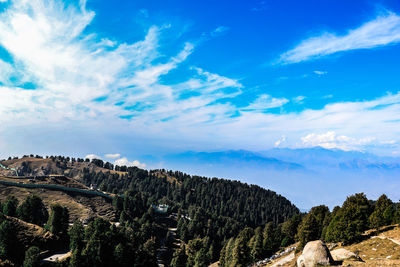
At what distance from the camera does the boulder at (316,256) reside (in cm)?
3638

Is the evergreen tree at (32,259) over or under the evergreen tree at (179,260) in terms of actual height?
over

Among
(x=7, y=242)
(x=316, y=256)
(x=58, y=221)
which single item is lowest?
(x=7, y=242)

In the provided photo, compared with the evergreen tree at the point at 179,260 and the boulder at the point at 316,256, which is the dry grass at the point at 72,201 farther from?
the boulder at the point at 316,256

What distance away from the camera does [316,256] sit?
3675 centimetres

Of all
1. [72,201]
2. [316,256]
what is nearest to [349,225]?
[316,256]

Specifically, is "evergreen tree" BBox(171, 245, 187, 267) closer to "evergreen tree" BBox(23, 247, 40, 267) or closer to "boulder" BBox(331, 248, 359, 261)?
"evergreen tree" BBox(23, 247, 40, 267)

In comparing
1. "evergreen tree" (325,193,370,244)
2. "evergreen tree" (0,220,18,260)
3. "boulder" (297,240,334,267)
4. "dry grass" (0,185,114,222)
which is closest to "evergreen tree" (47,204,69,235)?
"evergreen tree" (0,220,18,260)

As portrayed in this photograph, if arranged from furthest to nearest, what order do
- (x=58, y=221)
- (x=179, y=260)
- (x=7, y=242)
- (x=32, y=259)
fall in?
(x=179, y=260), (x=58, y=221), (x=7, y=242), (x=32, y=259)

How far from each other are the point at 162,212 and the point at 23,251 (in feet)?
424

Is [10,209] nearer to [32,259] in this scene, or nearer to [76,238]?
[76,238]

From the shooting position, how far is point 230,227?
7441 inches

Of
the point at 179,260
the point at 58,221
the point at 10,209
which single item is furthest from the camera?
the point at 10,209

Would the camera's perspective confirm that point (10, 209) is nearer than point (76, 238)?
No

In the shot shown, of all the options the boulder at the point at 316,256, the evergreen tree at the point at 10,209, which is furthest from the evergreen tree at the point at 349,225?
the evergreen tree at the point at 10,209
